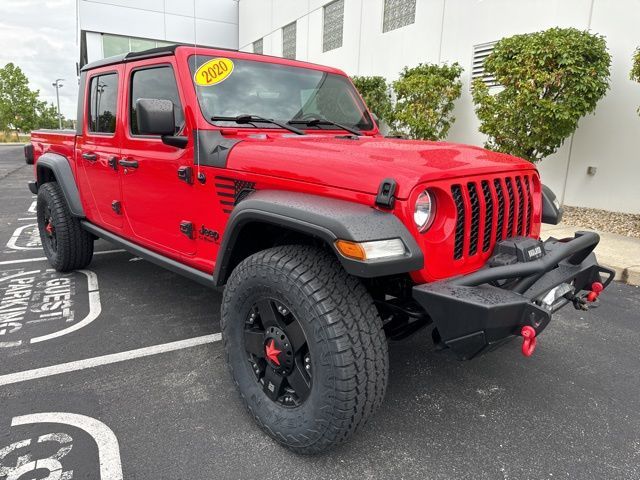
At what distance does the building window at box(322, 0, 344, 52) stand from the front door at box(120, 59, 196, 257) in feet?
38.0

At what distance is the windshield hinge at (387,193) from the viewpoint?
182 cm

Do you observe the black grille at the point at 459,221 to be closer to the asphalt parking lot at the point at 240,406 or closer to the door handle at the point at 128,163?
the asphalt parking lot at the point at 240,406

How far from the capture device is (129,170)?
3.27 m

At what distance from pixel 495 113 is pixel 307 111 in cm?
513

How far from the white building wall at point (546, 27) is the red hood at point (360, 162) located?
5816mm

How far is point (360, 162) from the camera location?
1997 mm

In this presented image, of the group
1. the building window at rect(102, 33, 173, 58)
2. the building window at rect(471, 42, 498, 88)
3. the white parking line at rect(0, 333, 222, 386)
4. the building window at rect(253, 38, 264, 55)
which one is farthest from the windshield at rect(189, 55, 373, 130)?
the building window at rect(102, 33, 173, 58)

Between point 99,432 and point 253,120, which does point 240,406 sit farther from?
point 253,120

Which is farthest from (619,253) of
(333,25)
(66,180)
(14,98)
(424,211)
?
(14,98)

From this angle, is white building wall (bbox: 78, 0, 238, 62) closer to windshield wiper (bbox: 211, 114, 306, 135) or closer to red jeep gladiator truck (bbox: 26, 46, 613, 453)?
red jeep gladiator truck (bbox: 26, 46, 613, 453)

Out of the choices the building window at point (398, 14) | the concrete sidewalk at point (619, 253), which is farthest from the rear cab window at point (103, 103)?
the building window at point (398, 14)

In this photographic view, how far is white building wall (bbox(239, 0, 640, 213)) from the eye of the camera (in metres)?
6.94

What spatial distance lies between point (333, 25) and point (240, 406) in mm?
13645

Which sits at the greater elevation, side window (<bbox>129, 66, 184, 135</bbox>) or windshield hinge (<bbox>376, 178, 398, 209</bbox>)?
side window (<bbox>129, 66, 184, 135</bbox>)
